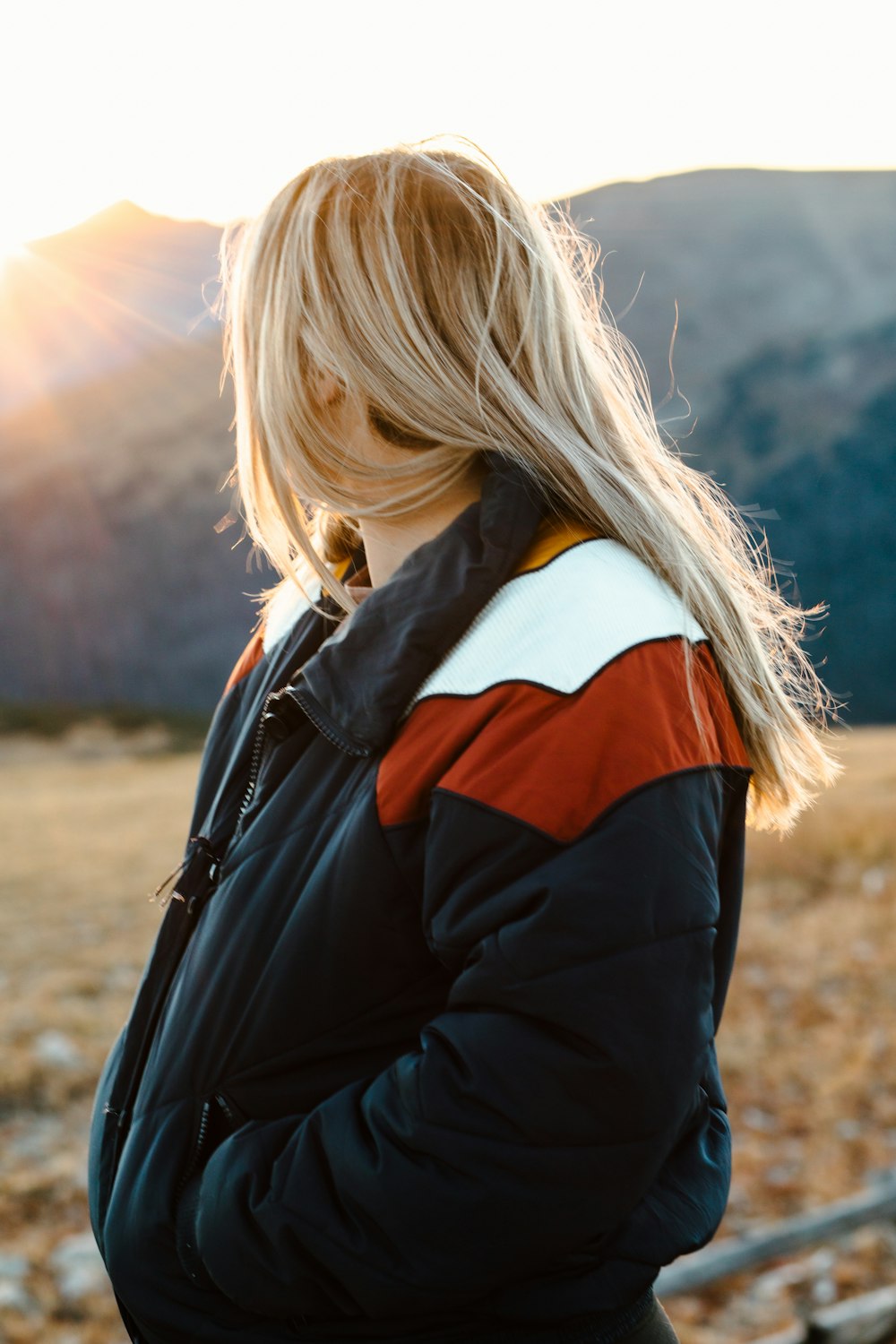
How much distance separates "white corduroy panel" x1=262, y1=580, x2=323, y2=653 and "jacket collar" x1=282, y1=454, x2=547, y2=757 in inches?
14.8

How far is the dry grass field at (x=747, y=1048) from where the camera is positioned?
3.34m

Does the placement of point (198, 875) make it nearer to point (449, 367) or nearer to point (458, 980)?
point (458, 980)

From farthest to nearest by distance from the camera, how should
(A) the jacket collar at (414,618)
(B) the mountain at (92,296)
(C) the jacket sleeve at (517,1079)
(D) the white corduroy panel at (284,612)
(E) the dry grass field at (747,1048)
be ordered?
(B) the mountain at (92,296) < (E) the dry grass field at (747,1048) < (D) the white corduroy panel at (284,612) < (A) the jacket collar at (414,618) < (C) the jacket sleeve at (517,1079)

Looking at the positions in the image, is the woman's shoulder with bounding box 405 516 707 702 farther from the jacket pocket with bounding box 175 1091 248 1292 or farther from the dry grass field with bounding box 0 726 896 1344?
the dry grass field with bounding box 0 726 896 1344

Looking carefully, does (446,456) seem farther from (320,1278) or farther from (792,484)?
(792,484)

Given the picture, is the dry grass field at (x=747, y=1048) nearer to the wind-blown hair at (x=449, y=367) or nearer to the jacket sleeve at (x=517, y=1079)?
the jacket sleeve at (x=517, y=1079)

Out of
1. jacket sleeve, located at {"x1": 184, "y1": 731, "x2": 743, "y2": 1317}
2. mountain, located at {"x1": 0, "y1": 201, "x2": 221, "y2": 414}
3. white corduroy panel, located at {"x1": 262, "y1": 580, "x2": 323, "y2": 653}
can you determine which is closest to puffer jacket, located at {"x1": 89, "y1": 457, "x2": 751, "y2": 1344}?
jacket sleeve, located at {"x1": 184, "y1": 731, "x2": 743, "y2": 1317}

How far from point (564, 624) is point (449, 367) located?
0.40 m

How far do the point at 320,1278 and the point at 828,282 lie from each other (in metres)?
49.6

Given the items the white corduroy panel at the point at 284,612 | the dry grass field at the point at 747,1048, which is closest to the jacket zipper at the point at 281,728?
the white corduroy panel at the point at 284,612

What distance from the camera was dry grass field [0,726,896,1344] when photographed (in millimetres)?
3338

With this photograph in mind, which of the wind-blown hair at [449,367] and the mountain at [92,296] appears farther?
the mountain at [92,296]

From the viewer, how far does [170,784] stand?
15.6 m

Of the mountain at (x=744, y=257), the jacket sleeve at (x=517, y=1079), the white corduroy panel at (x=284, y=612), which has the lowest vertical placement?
the mountain at (x=744, y=257)
